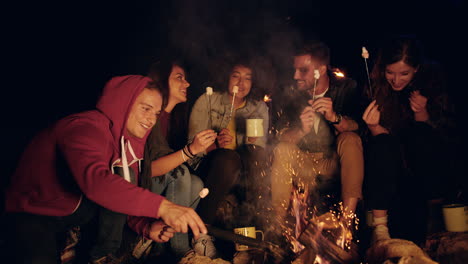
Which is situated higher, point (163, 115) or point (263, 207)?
point (163, 115)

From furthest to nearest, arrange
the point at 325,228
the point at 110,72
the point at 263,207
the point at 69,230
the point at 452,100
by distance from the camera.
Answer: the point at 110,72, the point at 263,207, the point at 452,100, the point at 325,228, the point at 69,230

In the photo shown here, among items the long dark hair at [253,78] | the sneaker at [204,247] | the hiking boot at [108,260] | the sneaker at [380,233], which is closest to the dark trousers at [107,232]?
the hiking boot at [108,260]

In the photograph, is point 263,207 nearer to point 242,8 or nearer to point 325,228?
point 325,228

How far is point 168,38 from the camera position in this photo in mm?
4617

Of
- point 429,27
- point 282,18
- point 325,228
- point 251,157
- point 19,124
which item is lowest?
point 325,228

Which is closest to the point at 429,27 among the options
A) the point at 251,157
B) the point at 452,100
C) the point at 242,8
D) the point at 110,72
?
the point at 452,100

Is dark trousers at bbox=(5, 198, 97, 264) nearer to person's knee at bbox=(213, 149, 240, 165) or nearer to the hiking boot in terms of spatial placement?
the hiking boot

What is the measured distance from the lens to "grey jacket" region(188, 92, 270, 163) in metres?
3.89

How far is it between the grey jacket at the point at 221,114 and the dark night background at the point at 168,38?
53cm

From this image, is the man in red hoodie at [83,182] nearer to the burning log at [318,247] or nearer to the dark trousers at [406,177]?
the burning log at [318,247]

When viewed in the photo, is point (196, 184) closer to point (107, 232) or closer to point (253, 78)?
point (107, 232)

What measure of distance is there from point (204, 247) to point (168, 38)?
124 inches

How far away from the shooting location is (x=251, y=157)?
3.58m

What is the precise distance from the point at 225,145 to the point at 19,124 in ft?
7.95
